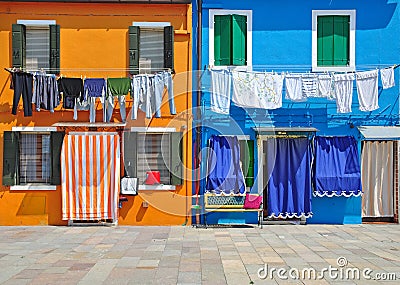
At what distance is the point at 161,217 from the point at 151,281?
617 centimetres

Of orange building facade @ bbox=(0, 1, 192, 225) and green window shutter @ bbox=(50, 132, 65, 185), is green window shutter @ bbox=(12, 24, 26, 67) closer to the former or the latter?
orange building facade @ bbox=(0, 1, 192, 225)

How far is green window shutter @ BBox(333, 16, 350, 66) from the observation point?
49.3ft

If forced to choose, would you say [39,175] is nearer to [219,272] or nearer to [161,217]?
[161,217]

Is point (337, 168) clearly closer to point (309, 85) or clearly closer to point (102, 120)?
point (309, 85)

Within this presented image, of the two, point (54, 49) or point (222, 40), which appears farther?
point (222, 40)

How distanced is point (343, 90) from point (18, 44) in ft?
29.8

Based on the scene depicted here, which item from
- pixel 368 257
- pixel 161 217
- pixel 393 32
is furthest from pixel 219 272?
pixel 393 32

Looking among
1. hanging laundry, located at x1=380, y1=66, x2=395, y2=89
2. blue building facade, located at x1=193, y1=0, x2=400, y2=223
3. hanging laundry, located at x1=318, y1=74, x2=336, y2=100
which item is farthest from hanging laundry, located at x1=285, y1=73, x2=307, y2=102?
hanging laundry, located at x1=380, y1=66, x2=395, y2=89

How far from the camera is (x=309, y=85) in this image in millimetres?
14508

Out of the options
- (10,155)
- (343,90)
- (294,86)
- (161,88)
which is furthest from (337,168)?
(10,155)

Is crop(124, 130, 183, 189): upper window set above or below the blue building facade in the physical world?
below

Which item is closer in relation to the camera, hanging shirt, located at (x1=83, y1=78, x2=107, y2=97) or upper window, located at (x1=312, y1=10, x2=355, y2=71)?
hanging shirt, located at (x1=83, y1=78, x2=107, y2=97)

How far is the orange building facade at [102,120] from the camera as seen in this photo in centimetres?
1476

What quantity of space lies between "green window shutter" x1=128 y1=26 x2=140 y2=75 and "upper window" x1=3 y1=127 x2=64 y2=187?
277 cm
